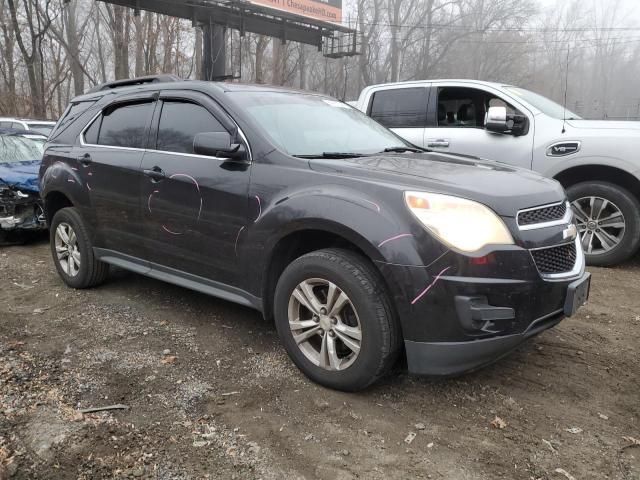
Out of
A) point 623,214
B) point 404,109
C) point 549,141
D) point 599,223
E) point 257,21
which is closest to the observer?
point 623,214

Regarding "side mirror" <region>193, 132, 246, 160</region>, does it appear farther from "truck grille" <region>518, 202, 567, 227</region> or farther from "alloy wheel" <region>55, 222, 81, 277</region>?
"alloy wheel" <region>55, 222, 81, 277</region>

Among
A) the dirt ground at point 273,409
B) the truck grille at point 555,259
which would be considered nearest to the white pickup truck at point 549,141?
the dirt ground at point 273,409

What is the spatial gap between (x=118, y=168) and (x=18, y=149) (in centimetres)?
493

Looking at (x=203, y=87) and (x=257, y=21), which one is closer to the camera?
(x=203, y=87)

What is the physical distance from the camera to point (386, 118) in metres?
6.95

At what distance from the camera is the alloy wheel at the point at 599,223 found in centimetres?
531

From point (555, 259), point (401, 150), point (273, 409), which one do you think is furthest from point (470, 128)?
point (273, 409)

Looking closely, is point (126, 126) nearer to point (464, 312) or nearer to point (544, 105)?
point (464, 312)

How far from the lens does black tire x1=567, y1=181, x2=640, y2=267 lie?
17.1 ft

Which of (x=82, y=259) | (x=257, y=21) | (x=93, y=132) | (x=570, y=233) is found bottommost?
(x=82, y=259)

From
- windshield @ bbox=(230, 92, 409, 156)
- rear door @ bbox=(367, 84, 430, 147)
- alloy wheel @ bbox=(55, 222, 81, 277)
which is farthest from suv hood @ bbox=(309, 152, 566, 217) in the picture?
rear door @ bbox=(367, 84, 430, 147)

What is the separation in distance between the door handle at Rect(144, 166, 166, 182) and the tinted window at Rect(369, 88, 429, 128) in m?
3.83

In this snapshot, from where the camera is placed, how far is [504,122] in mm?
5500

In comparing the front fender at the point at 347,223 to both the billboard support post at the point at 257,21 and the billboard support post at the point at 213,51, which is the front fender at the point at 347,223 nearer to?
the billboard support post at the point at 257,21
